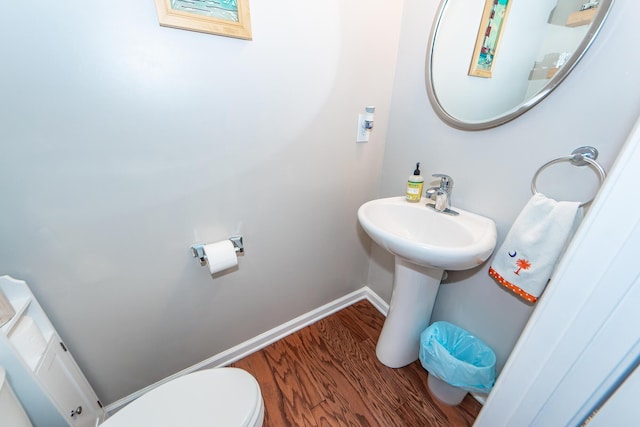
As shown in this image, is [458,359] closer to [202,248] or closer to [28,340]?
[202,248]

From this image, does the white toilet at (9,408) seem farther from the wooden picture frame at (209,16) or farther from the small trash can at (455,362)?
the small trash can at (455,362)

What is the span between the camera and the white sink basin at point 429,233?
0.75 metres

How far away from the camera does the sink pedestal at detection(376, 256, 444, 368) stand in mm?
1050

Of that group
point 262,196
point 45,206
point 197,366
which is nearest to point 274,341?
point 197,366

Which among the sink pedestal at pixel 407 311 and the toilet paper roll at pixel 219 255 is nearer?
the toilet paper roll at pixel 219 255

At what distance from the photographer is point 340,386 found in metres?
1.18

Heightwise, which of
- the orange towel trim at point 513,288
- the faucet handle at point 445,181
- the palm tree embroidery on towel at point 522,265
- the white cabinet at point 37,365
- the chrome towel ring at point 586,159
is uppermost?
the chrome towel ring at point 586,159

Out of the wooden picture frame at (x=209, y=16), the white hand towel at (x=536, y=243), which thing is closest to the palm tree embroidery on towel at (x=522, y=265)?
the white hand towel at (x=536, y=243)

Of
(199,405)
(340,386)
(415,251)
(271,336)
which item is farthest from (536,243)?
(271,336)

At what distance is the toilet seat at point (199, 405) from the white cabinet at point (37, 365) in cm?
17

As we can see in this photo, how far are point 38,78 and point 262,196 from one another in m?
0.70

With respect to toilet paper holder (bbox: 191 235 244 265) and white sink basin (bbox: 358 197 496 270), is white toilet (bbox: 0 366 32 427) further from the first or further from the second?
white sink basin (bbox: 358 197 496 270)

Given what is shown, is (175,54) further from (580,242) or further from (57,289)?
(580,242)

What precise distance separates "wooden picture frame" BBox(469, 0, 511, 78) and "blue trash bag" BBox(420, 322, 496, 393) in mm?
1111
